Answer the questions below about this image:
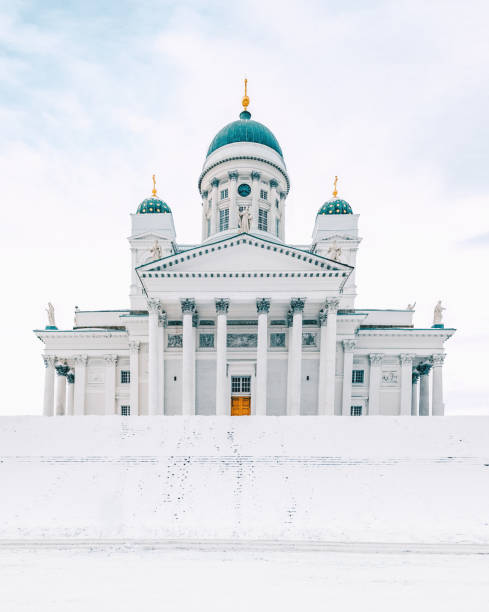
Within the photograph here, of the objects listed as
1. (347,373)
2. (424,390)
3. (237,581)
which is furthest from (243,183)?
(237,581)

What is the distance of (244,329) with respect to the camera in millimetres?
25609

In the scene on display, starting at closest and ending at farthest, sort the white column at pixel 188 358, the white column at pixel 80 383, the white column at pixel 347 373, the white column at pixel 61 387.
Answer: the white column at pixel 188 358, the white column at pixel 347 373, the white column at pixel 80 383, the white column at pixel 61 387

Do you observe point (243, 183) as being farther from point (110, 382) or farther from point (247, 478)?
point (247, 478)

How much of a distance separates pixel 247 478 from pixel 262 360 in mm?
10288

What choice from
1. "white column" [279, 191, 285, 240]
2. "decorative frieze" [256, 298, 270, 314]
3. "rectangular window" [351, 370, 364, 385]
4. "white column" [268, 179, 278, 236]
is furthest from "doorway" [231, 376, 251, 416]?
"white column" [279, 191, 285, 240]

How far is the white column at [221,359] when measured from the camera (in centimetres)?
2228

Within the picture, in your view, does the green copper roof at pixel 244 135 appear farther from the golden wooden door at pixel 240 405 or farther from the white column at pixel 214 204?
the golden wooden door at pixel 240 405

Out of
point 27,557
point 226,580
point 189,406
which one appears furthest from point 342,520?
point 189,406

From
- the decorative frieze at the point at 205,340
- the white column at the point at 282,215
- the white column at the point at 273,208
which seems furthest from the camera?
the white column at the point at 282,215

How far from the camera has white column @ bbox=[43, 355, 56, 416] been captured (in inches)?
1179

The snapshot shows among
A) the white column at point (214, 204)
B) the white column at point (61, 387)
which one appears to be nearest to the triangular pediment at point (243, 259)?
the white column at point (214, 204)

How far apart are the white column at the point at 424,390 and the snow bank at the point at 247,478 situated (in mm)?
16532

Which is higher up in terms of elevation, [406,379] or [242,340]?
[242,340]

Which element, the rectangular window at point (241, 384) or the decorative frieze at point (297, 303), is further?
the rectangular window at point (241, 384)
